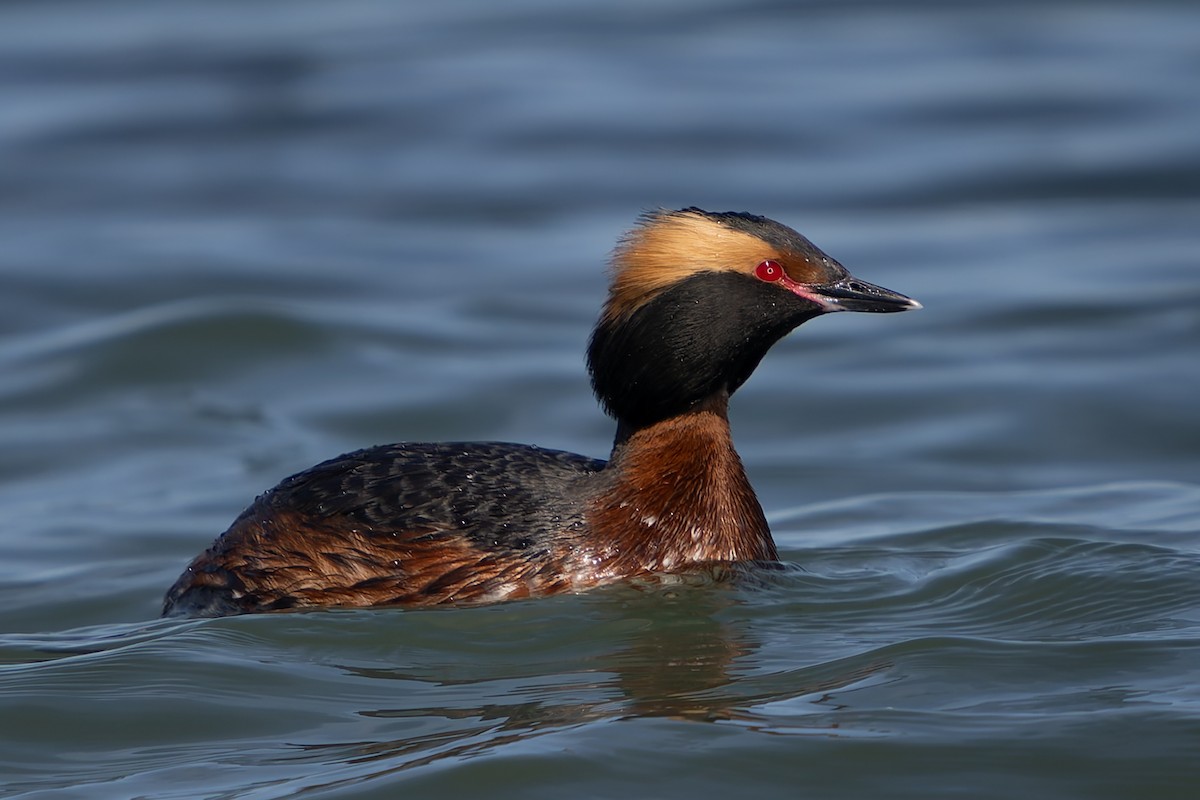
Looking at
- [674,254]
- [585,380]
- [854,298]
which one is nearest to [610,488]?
[674,254]

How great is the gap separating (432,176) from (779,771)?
1280cm

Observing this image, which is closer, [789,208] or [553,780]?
[553,780]

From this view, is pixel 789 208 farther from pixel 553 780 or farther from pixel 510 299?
pixel 553 780

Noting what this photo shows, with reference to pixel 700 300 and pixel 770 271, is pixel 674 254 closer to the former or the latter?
pixel 700 300

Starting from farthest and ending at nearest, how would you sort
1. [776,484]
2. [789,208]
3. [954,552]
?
[789,208] → [776,484] → [954,552]

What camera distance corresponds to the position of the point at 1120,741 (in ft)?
21.4

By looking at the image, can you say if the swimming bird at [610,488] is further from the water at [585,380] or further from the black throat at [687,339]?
the water at [585,380]

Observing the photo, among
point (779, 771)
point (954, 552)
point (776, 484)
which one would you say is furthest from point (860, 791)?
point (776, 484)

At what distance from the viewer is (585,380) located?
44.4 feet

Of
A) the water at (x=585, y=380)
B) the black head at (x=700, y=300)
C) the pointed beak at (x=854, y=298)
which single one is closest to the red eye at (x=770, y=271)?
the black head at (x=700, y=300)

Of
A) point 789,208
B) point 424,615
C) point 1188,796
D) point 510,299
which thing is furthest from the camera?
point 789,208

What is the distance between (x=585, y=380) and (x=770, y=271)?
511 cm

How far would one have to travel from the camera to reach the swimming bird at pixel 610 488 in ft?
27.1

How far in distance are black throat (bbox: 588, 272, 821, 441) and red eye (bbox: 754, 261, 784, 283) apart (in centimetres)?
3
